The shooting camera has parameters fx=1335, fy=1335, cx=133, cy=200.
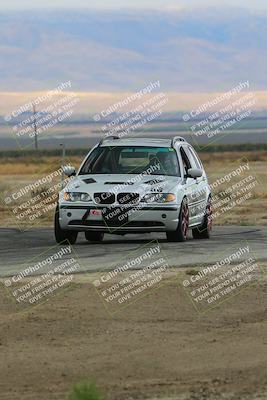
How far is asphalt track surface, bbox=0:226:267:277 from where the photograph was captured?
1817 cm

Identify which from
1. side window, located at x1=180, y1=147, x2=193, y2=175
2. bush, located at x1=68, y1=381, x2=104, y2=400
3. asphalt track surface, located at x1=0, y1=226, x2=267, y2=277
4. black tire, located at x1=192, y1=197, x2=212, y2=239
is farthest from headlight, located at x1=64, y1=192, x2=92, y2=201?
bush, located at x1=68, y1=381, x2=104, y2=400

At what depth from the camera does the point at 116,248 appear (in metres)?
20.5

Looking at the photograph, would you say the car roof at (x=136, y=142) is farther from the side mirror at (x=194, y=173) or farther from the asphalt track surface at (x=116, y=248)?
the asphalt track surface at (x=116, y=248)

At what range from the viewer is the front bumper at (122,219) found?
20.4 meters

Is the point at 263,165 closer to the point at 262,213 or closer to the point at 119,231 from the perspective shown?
the point at 262,213

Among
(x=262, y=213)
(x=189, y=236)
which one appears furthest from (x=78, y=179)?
(x=262, y=213)

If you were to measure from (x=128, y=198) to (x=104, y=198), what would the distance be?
1.23 feet

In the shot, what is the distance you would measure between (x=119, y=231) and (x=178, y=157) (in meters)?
2.02

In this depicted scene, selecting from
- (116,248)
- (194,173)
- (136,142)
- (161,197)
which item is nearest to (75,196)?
(116,248)

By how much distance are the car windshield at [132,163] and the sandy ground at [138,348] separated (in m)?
6.37

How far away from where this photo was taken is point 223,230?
25.6m

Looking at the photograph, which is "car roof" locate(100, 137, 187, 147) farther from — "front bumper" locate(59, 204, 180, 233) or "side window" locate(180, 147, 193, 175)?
"front bumper" locate(59, 204, 180, 233)

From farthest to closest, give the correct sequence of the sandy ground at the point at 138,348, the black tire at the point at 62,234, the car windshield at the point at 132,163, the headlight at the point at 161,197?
the car windshield at the point at 132,163 < the black tire at the point at 62,234 < the headlight at the point at 161,197 < the sandy ground at the point at 138,348

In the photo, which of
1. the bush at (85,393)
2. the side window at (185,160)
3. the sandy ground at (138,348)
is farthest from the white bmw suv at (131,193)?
the bush at (85,393)
